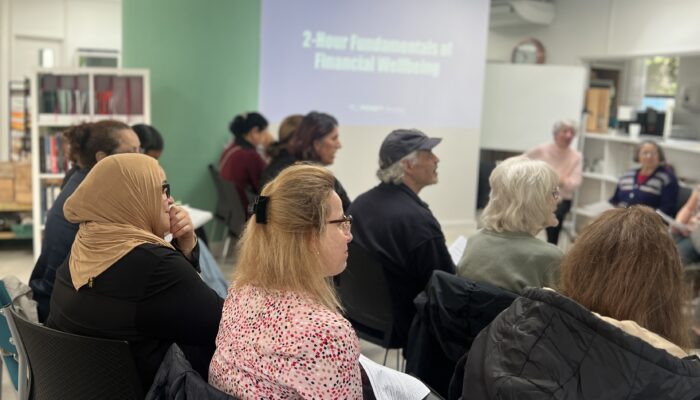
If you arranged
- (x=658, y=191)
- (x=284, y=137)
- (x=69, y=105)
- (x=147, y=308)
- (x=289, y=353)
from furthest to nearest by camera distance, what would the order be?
(x=658, y=191), (x=69, y=105), (x=284, y=137), (x=147, y=308), (x=289, y=353)

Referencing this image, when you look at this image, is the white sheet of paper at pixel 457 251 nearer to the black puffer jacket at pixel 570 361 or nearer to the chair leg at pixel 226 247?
the black puffer jacket at pixel 570 361

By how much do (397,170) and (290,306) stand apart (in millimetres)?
1720

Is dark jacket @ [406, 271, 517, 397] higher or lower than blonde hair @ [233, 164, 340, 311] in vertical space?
lower

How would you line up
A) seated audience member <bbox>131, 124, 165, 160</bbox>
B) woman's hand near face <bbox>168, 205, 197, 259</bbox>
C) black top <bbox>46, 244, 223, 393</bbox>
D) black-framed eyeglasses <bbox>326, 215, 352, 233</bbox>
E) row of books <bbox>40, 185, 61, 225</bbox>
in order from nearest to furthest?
black-framed eyeglasses <bbox>326, 215, 352, 233</bbox> < black top <bbox>46, 244, 223, 393</bbox> < woman's hand near face <bbox>168, 205, 197, 259</bbox> < seated audience member <bbox>131, 124, 165, 160</bbox> < row of books <bbox>40, 185, 61, 225</bbox>

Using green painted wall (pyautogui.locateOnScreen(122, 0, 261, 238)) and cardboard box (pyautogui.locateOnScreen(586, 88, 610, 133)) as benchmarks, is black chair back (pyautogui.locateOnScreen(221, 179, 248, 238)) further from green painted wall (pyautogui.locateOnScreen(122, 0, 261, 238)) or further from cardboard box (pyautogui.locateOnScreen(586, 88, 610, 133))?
cardboard box (pyautogui.locateOnScreen(586, 88, 610, 133))

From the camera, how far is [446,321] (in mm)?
2188

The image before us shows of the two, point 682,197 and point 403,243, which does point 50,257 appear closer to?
point 403,243

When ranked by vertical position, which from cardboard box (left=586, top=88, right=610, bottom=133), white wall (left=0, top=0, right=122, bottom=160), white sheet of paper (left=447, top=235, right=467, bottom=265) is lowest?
white sheet of paper (left=447, top=235, right=467, bottom=265)

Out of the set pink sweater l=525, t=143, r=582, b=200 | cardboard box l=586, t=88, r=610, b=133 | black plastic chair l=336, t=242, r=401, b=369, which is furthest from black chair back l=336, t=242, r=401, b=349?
cardboard box l=586, t=88, r=610, b=133

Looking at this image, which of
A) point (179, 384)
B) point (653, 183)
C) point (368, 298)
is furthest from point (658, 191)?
point (179, 384)

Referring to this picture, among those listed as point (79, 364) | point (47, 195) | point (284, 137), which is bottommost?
point (47, 195)

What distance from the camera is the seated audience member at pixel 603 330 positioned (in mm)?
1212

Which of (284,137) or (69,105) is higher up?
(69,105)

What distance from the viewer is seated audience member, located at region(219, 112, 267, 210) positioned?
5.16m
